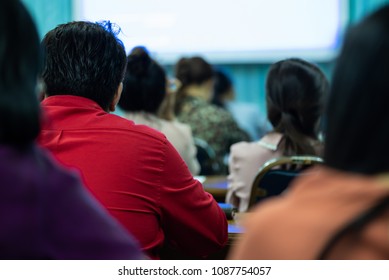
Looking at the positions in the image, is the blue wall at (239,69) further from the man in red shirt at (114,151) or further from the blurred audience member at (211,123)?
the man in red shirt at (114,151)

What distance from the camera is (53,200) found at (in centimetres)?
85

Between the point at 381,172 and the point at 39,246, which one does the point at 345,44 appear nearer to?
the point at 381,172

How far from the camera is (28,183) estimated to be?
827 millimetres

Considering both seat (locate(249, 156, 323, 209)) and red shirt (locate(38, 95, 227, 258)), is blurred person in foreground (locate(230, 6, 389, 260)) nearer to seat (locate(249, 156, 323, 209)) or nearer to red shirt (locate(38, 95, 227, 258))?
red shirt (locate(38, 95, 227, 258))

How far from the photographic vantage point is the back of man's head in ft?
5.53

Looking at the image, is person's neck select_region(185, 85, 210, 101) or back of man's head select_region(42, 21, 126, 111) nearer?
back of man's head select_region(42, 21, 126, 111)

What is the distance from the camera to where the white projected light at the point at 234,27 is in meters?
5.71

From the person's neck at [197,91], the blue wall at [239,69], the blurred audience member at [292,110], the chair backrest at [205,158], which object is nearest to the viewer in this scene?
the blurred audience member at [292,110]

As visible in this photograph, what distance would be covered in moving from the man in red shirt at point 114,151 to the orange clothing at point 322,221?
0.74 m

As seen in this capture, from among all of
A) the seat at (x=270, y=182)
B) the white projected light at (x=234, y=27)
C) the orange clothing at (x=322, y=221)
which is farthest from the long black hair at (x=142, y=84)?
the white projected light at (x=234, y=27)

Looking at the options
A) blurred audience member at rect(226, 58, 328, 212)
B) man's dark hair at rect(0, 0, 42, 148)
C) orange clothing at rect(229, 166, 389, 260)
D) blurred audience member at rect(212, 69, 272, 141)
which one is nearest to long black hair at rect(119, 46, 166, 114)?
blurred audience member at rect(226, 58, 328, 212)

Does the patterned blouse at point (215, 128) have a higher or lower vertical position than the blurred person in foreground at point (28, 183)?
lower

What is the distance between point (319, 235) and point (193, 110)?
3.32 metres
